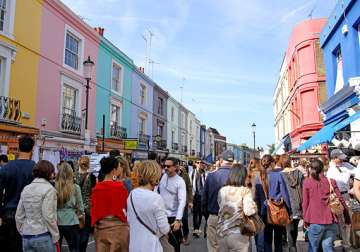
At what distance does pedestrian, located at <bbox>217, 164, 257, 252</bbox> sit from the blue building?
5921 mm

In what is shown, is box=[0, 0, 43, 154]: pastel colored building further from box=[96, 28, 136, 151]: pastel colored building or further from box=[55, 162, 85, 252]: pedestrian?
box=[55, 162, 85, 252]: pedestrian

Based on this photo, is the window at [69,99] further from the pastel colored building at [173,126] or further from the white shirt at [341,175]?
the pastel colored building at [173,126]

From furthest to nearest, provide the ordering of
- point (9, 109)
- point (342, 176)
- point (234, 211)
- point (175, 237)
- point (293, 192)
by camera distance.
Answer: point (9, 109), point (342, 176), point (293, 192), point (175, 237), point (234, 211)

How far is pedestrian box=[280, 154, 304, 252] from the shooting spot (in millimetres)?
6137

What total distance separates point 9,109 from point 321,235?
11096mm

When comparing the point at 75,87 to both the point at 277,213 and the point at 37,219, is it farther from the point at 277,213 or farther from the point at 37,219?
the point at 37,219

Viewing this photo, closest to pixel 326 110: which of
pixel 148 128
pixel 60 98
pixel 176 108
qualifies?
pixel 60 98

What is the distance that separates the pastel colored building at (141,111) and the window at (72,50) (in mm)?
7482

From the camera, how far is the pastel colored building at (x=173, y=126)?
3681cm

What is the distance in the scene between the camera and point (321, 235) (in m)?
5.37

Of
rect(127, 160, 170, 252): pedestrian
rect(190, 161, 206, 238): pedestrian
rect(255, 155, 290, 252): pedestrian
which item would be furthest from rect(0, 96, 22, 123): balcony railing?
rect(127, 160, 170, 252): pedestrian

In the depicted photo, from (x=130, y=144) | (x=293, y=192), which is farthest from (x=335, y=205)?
(x=130, y=144)

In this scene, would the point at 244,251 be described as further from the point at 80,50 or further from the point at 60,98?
the point at 80,50

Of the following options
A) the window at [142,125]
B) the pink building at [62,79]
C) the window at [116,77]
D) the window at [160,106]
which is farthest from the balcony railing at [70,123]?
the window at [160,106]
